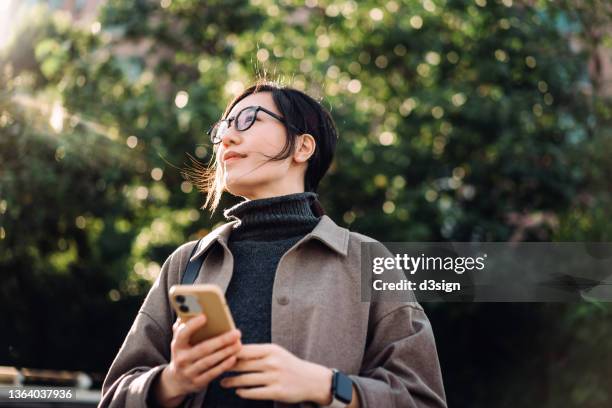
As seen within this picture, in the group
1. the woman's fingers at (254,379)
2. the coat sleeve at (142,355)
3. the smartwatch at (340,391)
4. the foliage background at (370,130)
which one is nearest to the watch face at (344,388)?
the smartwatch at (340,391)

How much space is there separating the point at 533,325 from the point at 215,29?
6.18 meters

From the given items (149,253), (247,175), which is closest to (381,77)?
(149,253)

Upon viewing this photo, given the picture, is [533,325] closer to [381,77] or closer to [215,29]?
[381,77]

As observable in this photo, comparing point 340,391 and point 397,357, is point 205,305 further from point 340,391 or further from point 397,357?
point 397,357

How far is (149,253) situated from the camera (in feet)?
31.7

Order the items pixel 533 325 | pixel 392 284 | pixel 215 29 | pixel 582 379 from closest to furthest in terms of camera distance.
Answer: pixel 392 284 → pixel 582 379 → pixel 533 325 → pixel 215 29

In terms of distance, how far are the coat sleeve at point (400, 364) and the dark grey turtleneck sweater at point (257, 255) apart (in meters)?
0.28

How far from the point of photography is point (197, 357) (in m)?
1.59

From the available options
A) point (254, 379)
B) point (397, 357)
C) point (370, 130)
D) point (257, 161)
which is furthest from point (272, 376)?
point (370, 130)

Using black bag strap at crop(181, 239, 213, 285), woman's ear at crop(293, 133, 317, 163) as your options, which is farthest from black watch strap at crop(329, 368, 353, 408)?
woman's ear at crop(293, 133, 317, 163)

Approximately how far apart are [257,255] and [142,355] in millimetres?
424

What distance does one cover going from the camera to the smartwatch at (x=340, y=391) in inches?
65.4

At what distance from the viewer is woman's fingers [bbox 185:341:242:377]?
1548 millimetres

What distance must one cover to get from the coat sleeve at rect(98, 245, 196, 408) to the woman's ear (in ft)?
1.90
